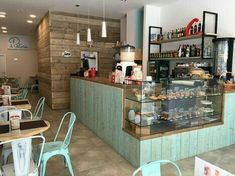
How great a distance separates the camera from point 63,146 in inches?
99.0

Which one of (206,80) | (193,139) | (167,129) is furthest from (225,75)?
(167,129)

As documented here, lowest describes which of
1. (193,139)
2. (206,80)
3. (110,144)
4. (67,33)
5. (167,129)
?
(110,144)

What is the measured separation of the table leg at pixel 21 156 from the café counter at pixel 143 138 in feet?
4.78

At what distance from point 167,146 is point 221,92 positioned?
60.4 inches

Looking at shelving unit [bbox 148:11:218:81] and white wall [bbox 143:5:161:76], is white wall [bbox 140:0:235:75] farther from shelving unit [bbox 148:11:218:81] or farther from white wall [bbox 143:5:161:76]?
shelving unit [bbox 148:11:218:81]

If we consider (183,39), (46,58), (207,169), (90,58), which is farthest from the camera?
(46,58)

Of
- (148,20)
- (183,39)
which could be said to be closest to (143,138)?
(183,39)

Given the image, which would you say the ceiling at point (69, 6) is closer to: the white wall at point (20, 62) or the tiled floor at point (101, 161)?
the tiled floor at point (101, 161)

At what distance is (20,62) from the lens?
12.7 meters

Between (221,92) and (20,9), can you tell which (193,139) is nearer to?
(221,92)

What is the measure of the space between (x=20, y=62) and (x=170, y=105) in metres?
11.9

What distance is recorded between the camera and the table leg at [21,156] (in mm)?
1952

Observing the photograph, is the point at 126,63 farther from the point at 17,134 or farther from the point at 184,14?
the point at 184,14

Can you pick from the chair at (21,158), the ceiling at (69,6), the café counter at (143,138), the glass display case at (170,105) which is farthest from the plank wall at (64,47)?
the chair at (21,158)
